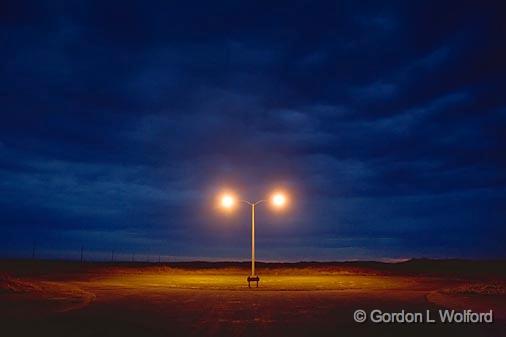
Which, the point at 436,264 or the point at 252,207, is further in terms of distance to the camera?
the point at 436,264

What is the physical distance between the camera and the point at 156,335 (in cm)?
1378

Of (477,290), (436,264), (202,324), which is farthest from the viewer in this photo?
(436,264)

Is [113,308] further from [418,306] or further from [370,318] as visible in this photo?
[418,306]

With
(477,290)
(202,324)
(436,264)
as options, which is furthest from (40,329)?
(436,264)

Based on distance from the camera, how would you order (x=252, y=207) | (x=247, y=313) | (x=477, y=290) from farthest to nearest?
(x=252, y=207) < (x=477, y=290) < (x=247, y=313)

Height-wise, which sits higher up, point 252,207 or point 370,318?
point 252,207

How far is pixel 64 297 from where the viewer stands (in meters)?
24.3

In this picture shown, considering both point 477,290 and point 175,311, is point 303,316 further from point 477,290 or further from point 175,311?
point 477,290

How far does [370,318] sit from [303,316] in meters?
2.20

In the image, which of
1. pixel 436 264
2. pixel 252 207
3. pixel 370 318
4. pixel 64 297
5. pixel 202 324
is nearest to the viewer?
pixel 202 324

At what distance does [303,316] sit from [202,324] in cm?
408

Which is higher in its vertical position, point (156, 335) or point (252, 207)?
point (252, 207)

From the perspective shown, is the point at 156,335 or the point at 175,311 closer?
the point at 156,335

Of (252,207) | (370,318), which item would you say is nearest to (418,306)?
(370,318)
